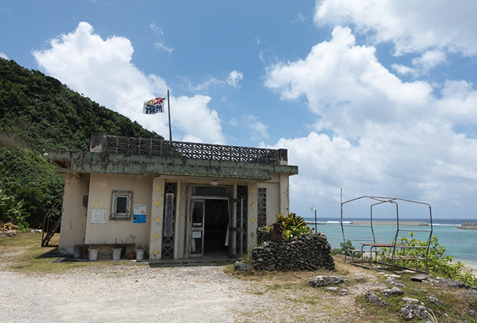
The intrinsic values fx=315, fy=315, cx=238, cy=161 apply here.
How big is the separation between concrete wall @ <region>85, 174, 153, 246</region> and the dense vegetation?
33.0 feet

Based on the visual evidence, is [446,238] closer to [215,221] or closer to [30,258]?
[215,221]

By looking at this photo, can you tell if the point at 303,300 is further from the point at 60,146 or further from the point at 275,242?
the point at 60,146

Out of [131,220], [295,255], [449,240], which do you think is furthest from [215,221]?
[449,240]

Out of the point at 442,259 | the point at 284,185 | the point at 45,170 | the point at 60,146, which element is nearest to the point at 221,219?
the point at 284,185

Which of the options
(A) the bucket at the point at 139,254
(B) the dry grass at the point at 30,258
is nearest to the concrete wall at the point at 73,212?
(B) the dry grass at the point at 30,258

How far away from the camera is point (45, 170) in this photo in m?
24.7

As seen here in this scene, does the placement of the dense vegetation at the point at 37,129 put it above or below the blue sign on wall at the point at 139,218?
above

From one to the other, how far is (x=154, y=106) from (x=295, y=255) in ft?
40.4

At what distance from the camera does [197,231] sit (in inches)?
436

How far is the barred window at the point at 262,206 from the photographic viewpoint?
12.7 meters

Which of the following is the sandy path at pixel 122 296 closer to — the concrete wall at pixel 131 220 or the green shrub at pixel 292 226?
the concrete wall at pixel 131 220

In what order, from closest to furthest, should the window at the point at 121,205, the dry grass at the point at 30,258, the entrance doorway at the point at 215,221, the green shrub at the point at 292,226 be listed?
the dry grass at the point at 30,258, the green shrub at the point at 292,226, the window at the point at 121,205, the entrance doorway at the point at 215,221

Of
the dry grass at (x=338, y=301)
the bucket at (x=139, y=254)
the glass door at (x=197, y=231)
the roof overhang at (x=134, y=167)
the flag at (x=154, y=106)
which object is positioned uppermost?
the flag at (x=154, y=106)

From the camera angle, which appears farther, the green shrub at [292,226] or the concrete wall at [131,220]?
the concrete wall at [131,220]
